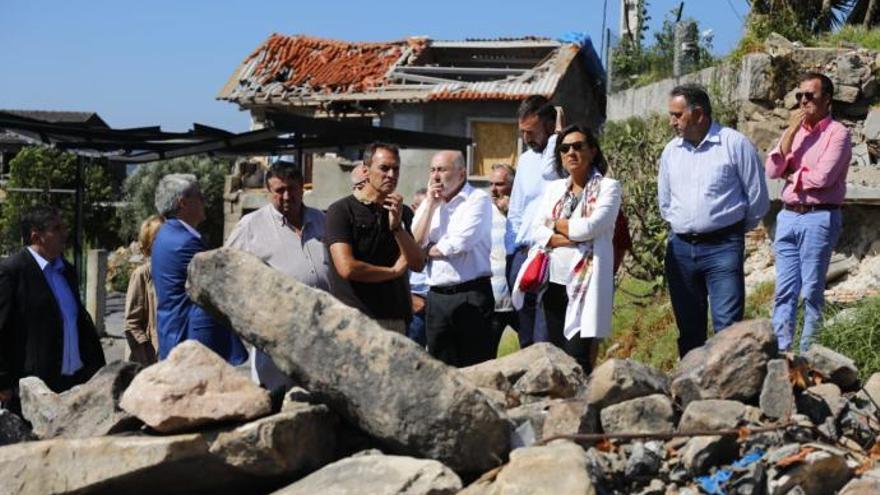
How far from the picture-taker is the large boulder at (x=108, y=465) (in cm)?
466

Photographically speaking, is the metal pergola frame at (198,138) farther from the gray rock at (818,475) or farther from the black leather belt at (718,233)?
the gray rock at (818,475)

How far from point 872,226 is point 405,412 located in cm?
633

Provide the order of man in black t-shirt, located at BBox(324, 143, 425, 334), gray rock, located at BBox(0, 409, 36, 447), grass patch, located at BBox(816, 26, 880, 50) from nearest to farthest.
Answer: gray rock, located at BBox(0, 409, 36, 447)
man in black t-shirt, located at BBox(324, 143, 425, 334)
grass patch, located at BBox(816, 26, 880, 50)

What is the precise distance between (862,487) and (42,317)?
4.35 meters

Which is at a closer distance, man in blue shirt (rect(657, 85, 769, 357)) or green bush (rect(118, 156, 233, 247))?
man in blue shirt (rect(657, 85, 769, 357))

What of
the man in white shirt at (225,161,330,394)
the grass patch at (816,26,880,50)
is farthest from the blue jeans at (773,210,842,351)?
the grass patch at (816,26,880,50)

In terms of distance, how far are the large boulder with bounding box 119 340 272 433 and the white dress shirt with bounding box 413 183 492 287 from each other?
83.0 inches

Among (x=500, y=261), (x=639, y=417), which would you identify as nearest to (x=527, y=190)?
(x=500, y=261)

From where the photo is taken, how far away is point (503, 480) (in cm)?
432

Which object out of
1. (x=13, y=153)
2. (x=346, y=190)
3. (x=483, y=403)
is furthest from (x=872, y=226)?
(x=13, y=153)

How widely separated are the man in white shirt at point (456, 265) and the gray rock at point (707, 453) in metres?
2.33

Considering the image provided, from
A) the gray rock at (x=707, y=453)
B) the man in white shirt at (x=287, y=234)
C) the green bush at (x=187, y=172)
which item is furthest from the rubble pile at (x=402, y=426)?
the green bush at (x=187, y=172)

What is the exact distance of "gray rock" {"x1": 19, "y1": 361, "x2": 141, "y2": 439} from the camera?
5.15 meters

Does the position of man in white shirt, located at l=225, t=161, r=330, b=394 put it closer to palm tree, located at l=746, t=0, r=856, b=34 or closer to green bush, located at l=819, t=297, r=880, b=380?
green bush, located at l=819, t=297, r=880, b=380
